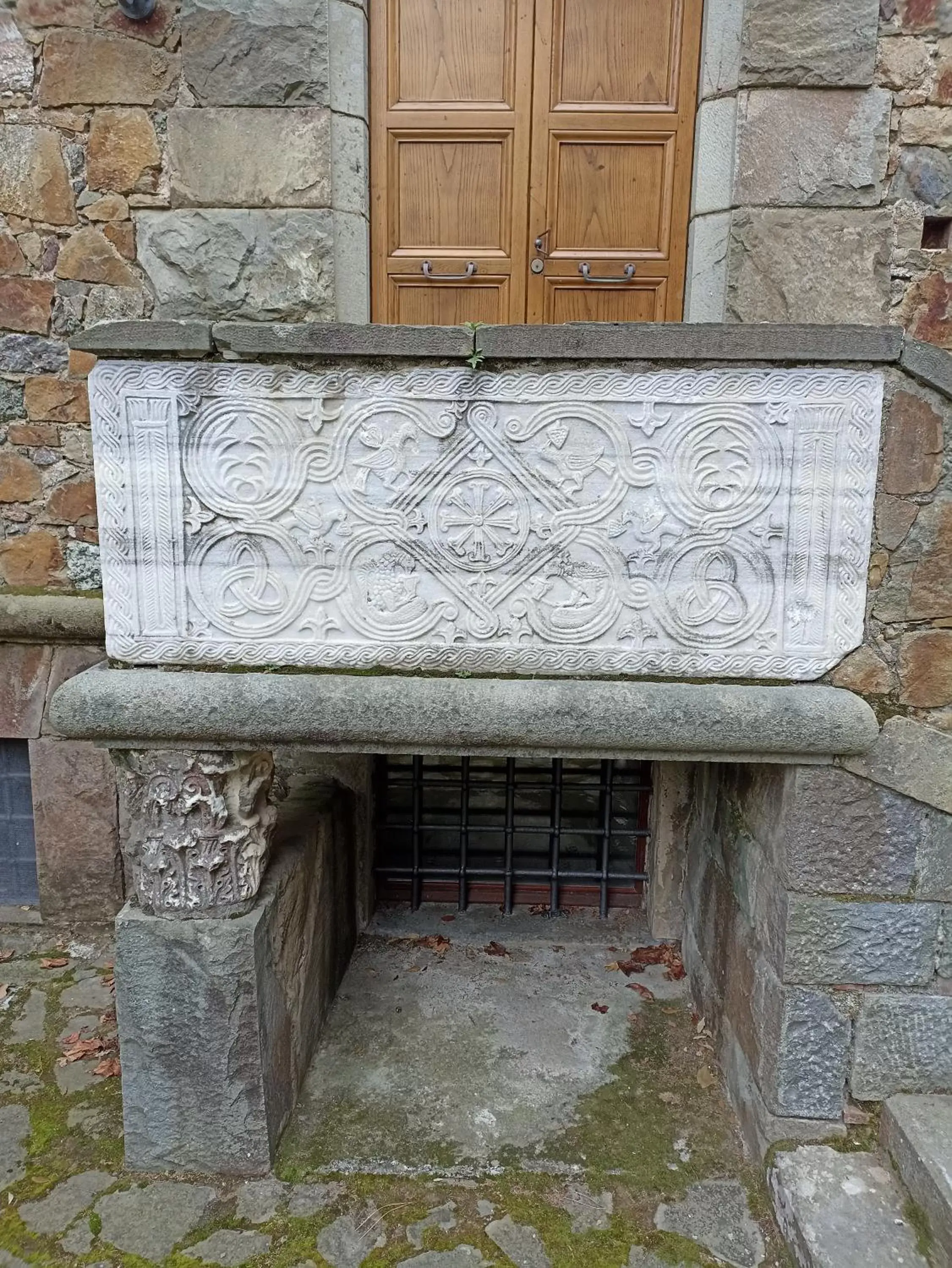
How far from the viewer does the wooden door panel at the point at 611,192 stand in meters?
2.62

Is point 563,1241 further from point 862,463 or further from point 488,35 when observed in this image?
point 488,35

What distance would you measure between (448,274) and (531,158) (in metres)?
0.46

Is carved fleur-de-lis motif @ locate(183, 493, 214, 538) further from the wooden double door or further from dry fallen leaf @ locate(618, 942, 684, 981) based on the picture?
dry fallen leaf @ locate(618, 942, 684, 981)

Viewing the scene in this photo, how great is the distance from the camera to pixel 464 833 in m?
3.06

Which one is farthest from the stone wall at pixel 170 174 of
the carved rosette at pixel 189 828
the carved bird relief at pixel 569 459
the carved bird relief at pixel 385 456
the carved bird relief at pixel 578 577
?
the carved rosette at pixel 189 828

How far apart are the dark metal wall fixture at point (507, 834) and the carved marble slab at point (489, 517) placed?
1.39 meters

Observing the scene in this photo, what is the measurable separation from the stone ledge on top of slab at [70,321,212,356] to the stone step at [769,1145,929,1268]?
2267 mm

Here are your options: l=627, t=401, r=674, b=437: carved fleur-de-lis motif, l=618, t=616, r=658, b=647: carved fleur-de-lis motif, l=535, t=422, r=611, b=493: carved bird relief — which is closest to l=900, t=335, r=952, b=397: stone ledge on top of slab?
l=627, t=401, r=674, b=437: carved fleur-de-lis motif

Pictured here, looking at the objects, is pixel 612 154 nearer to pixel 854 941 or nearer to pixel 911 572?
pixel 911 572

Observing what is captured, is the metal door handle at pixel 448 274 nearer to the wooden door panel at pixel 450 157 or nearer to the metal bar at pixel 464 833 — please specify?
the wooden door panel at pixel 450 157

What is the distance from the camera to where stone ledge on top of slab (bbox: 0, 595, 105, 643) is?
2787 mm

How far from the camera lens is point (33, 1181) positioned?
1.93m

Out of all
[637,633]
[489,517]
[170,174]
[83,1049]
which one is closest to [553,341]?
[489,517]

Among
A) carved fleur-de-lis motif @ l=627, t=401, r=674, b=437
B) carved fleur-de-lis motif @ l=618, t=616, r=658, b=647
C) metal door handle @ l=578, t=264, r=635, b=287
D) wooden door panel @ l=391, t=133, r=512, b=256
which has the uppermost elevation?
wooden door panel @ l=391, t=133, r=512, b=256
